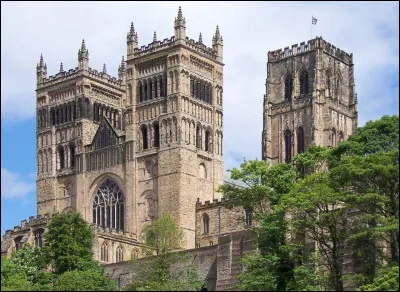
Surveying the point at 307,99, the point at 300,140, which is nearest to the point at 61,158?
the point at 300,140

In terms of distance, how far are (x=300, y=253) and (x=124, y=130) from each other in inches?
1828

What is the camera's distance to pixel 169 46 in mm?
103062

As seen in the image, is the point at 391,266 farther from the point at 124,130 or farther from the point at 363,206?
the point at 124,130

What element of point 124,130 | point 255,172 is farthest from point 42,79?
point 255,172

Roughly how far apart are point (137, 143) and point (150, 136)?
185 cm

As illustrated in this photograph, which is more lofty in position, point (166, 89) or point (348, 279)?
point (166, 89)

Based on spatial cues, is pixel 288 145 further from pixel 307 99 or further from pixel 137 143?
pixel 137 143

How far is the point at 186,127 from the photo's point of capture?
10125 cm

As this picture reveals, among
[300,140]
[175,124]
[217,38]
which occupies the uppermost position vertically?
[217,38]

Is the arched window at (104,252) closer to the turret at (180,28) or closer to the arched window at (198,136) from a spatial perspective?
A: the arched window at (198,136)

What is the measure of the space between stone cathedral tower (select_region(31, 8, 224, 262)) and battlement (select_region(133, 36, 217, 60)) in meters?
0.11

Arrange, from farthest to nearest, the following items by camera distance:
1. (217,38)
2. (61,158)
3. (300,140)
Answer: (300,140) < (61,158) < (217,38)

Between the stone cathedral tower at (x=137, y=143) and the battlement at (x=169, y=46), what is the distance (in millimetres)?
111

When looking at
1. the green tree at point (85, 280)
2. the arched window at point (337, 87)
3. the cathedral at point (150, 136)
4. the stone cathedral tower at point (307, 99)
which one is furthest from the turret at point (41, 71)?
the green tree at point (85, 280)
